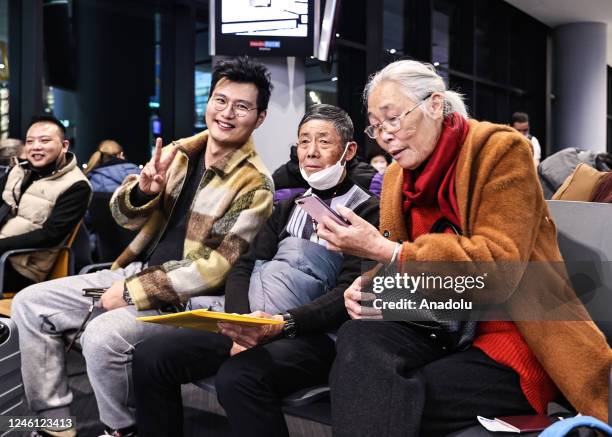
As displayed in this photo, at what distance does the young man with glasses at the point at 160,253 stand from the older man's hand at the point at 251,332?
1.45ft

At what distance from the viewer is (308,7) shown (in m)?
3.84

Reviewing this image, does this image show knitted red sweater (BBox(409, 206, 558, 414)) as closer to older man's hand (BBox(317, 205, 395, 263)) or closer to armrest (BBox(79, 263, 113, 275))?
older man's hand (BBox(317, 205, 395, 263))

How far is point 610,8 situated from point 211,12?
9.91 m

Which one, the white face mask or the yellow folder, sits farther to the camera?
the white face mask

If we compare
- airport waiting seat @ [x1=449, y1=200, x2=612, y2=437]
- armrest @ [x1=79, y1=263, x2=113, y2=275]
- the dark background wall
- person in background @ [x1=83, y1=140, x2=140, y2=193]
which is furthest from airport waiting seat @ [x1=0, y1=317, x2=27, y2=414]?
the dark background wall

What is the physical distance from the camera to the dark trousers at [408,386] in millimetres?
1358

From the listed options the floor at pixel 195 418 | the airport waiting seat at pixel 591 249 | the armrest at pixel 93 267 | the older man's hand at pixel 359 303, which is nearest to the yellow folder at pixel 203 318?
the older man's hand at pixel 359 303

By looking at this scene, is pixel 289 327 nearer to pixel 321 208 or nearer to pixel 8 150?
pixel 321 208

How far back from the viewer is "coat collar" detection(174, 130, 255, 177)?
2.38 m

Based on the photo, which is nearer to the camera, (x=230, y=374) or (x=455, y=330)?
(x=455, y=330)

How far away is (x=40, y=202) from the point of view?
3.25 meters

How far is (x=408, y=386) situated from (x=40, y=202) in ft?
8.22

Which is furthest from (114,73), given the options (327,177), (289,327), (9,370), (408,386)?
(408,386)

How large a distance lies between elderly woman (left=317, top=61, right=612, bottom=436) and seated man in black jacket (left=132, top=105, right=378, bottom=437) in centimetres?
33
